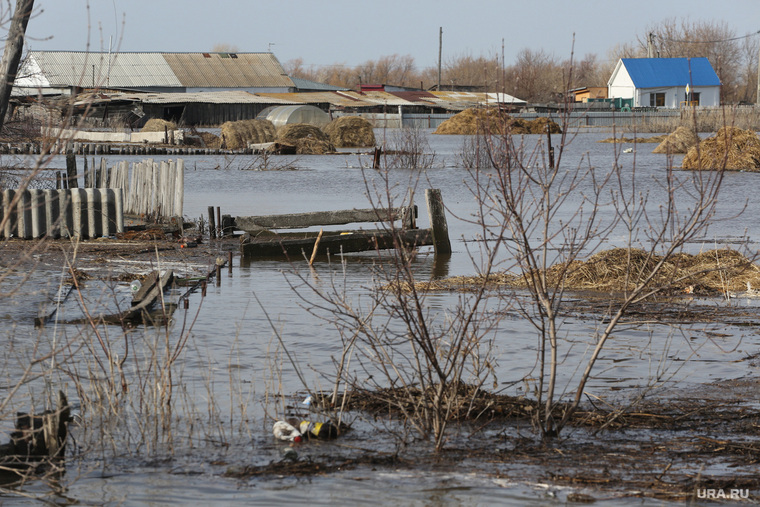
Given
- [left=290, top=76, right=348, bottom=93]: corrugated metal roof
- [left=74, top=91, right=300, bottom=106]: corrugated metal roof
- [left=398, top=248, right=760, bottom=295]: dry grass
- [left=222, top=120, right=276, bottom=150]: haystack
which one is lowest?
[left=398, top=248, right=760, bottom=295]: dry grass

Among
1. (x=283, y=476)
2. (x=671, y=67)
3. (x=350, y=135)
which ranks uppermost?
(x=671, y=67)

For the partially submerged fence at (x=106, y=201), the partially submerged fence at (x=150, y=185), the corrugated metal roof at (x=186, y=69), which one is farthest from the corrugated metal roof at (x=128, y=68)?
the partially submerged fence at (x=106, y=201)

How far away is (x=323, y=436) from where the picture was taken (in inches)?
227

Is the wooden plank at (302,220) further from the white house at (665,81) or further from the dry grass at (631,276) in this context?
the white house at (665,81)

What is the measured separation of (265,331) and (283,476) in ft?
13.2

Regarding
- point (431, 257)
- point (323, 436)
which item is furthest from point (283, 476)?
point (431, 257)

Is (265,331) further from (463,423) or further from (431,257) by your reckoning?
(431,257)

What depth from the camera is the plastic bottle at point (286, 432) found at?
5738 mm

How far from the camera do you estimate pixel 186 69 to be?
77.8 m

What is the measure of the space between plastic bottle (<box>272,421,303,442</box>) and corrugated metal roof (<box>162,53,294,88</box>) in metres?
72.7

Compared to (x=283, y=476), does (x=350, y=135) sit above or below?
above

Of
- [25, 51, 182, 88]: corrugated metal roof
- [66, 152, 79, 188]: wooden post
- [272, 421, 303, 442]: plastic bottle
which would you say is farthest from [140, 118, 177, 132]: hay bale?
[272, 421, 303, 442]: plastic bottle

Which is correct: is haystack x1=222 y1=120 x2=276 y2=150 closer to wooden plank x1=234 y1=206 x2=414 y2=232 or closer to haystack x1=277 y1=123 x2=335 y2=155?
haystack x1=277 y1=123 x2=335 y2=155

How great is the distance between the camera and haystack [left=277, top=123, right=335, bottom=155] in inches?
1945
